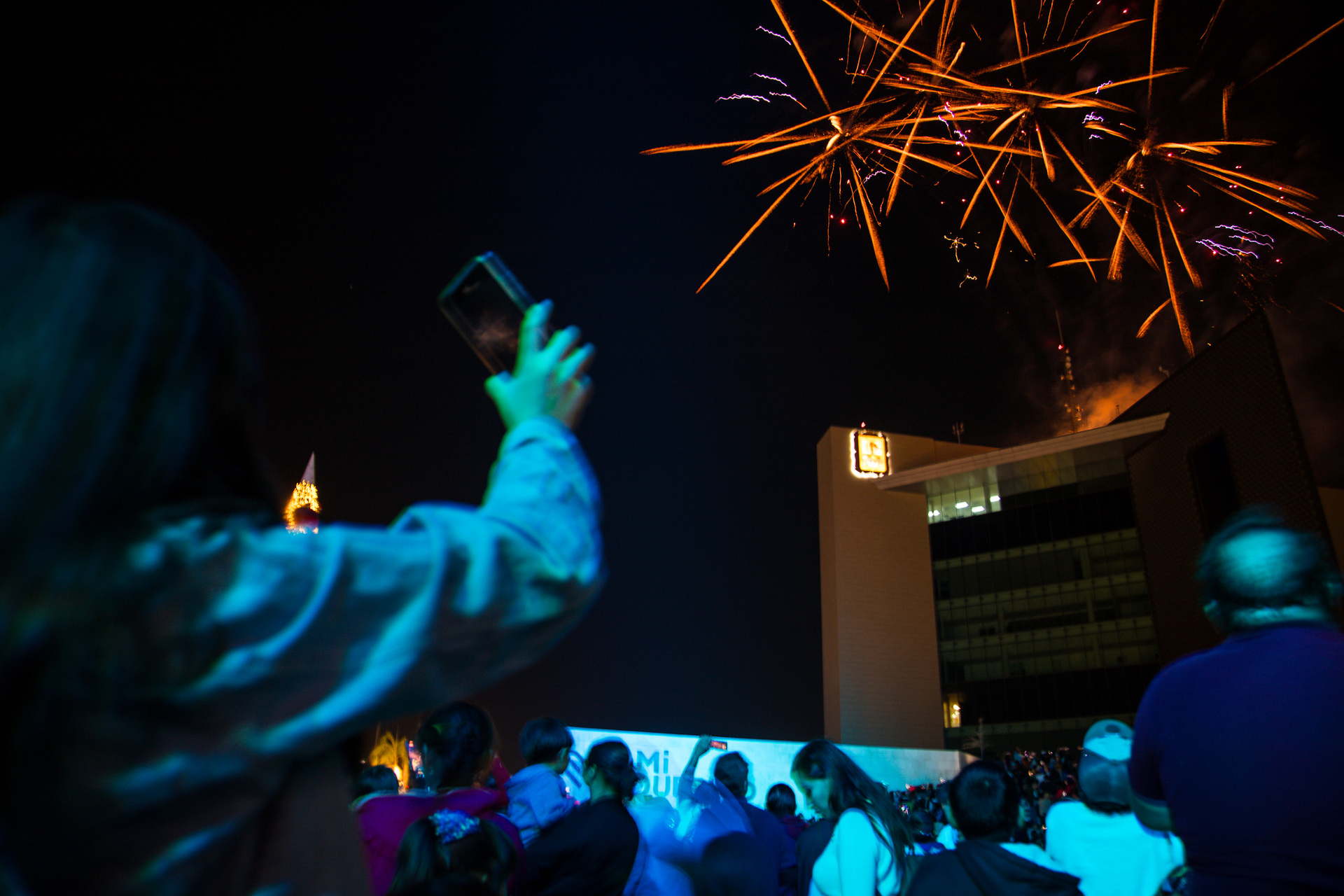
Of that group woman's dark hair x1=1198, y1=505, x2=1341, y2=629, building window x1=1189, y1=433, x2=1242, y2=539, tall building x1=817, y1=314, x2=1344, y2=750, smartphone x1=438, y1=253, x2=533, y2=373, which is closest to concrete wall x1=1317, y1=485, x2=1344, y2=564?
tall building x1=817, y1=314, x2=1344, y2=750

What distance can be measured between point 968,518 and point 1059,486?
4147 millimetres

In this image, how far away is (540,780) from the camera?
14.0 feet

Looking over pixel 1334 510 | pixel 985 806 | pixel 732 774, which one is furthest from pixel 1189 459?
pixel 985 806

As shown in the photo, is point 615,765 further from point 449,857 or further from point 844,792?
point 449,857

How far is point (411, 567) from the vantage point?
0.72 meters

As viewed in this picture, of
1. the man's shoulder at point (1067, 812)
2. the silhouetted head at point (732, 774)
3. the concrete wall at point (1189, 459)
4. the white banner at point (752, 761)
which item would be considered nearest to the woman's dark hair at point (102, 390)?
the man's shoulder at point (1067, 812)

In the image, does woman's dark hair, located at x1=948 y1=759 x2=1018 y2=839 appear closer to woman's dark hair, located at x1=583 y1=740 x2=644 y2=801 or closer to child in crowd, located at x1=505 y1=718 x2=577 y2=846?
woman's dark hair, located at x1=583 y1=740 x2=644 y2=801

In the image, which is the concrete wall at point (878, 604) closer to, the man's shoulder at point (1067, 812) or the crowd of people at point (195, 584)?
the man's shoulder at point (1067, 812)

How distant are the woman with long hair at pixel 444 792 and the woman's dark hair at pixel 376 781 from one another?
5.14ft

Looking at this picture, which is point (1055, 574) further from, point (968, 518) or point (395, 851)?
point (395, 851)

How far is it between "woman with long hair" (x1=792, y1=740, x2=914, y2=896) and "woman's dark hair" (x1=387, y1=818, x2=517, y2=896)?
6.79ft

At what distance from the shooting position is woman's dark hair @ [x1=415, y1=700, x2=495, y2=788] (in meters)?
3.00

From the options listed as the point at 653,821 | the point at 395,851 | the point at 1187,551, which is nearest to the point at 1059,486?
the point at 1187,551

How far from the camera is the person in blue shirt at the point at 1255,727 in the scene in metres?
1.62
